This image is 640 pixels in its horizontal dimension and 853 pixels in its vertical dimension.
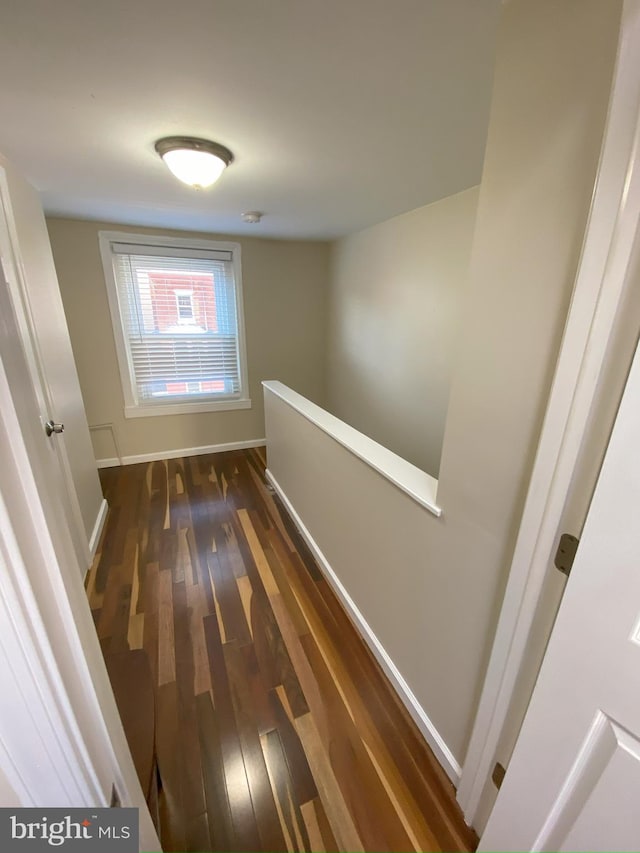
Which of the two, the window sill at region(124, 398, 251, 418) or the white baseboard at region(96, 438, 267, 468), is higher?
the window sill at region(124, 398, 251, 418)

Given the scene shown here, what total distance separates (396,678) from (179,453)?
9.77ft

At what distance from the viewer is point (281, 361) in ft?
12.2

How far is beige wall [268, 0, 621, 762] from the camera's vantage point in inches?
24.2

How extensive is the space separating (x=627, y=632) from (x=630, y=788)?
0.29 m

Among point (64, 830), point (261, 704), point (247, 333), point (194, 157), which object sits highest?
point (194, 157)

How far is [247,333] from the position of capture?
11.5 feet

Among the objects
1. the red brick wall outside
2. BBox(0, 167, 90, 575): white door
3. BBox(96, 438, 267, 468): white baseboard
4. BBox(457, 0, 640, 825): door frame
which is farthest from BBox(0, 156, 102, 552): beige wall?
BBox(457, 0, 640, 825): door frame

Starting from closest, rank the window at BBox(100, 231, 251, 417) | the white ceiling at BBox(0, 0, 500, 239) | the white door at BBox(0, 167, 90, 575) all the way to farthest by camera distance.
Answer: the white ceiling at BBox(0, 0, 500, 239)
the white door at BBox(0, 167, 90, 575)
the window at BBox(100, 231, 251, 417)

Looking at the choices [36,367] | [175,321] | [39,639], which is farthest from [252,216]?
[39,639]

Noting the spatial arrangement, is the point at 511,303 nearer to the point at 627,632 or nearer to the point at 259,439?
the point at 627,632

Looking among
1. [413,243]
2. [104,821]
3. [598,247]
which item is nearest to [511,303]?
[598,247]

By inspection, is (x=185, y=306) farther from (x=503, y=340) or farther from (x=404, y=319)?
(x=503, y=340)

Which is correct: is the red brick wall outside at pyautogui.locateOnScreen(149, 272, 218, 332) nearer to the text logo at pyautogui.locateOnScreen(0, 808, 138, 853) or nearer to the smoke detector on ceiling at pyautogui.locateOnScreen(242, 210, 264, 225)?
the smoke detector on ceiling at pyautogui.locateOnScreen(242, 210, 264, 225)

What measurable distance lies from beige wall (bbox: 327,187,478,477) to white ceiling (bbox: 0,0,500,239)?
1.09 feet
